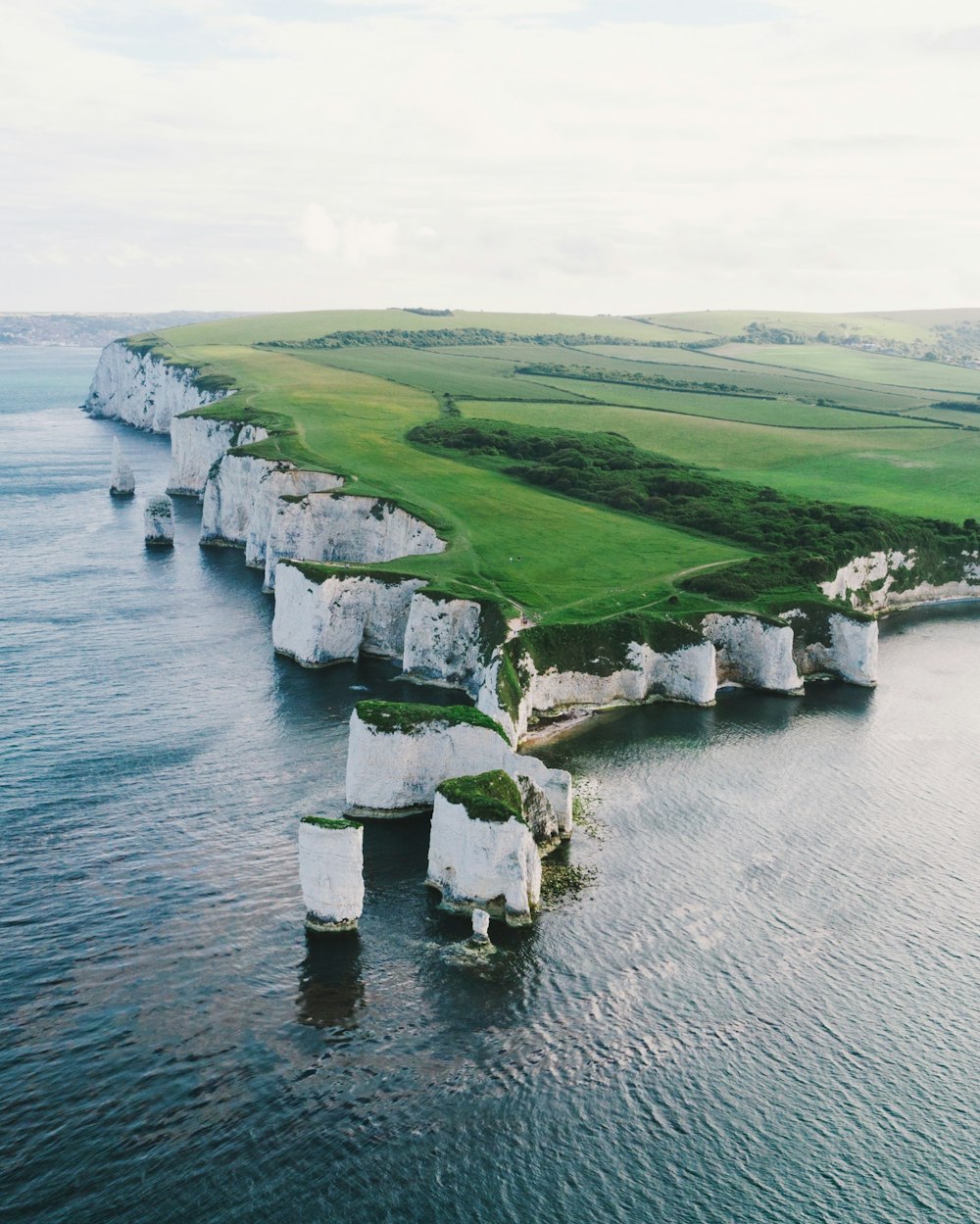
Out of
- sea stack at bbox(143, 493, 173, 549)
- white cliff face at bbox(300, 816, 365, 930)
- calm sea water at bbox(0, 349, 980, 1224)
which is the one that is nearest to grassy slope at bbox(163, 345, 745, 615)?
sea stack at bbox(143, 493, 173, 549)

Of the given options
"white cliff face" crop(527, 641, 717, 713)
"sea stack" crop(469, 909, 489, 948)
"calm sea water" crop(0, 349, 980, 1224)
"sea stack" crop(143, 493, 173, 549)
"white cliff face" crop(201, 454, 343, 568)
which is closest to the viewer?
"calm sea water" crop(0, 349, 980, 1224)

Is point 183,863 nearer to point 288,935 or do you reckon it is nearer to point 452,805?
point 288,935

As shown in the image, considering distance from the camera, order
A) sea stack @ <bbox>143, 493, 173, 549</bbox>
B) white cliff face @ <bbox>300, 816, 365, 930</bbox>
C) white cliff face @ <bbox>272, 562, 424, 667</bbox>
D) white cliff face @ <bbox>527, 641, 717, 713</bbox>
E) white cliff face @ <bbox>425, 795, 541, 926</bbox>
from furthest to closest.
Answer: sea stack @ <bbox>143, 493, 173, 549</bbox>
white cliff face @ <bbox>272, 562, 424, 667</bbox>
white cliff face @ <bbox>527, 641, 717, 713</bbox>
white cliff face @ <bbox>425, 795, 541, 926</bbox>
white cliff face @ <bbox>300, 816, 365, 930</bbox>

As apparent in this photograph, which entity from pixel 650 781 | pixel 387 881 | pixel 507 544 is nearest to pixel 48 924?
pixel 387 881

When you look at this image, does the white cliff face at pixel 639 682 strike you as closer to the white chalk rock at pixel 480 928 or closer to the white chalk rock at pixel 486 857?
the white chalk rock at pixel 486 857

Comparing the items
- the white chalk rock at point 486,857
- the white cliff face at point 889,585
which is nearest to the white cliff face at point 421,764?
the white chalk rock at point 486,857

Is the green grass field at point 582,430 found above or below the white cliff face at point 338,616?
above

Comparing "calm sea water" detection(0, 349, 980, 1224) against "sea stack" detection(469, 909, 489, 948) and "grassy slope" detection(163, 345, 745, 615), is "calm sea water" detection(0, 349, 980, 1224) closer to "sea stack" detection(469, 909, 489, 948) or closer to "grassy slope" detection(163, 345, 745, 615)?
"sea stack" detection(469, 909, 489, 948)

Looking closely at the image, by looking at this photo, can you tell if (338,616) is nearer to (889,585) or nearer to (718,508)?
(718,508)
